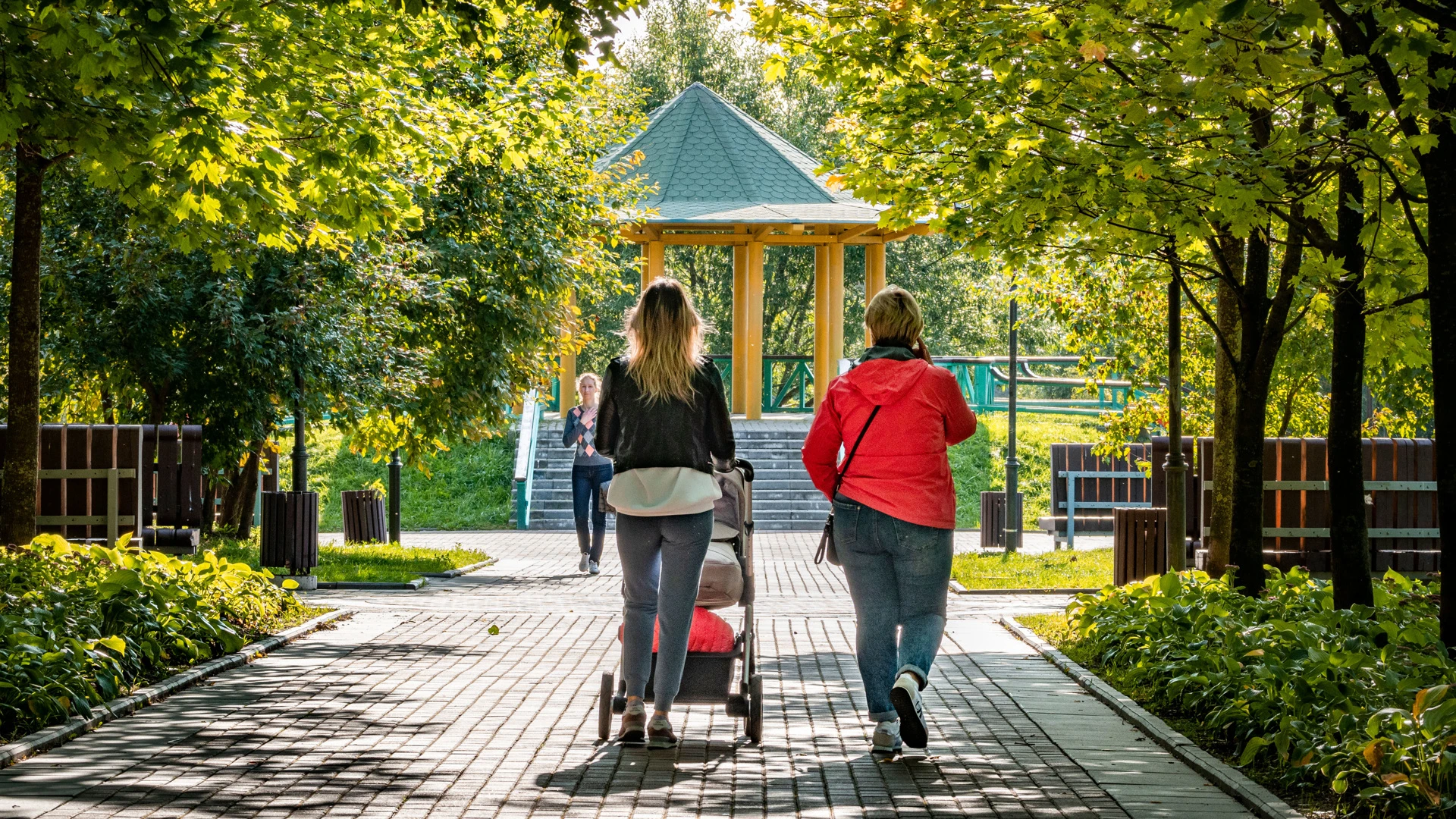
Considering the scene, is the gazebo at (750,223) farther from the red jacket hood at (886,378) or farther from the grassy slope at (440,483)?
the red jacket hood at (886,378)

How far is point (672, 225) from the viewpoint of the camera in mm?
28000

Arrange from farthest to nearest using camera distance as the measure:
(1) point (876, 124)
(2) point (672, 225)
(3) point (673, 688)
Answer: (2) point (672, 225) < (1) point (876, 124) < (3) point (673, 688)

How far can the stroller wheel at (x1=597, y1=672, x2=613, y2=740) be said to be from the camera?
21.3ft

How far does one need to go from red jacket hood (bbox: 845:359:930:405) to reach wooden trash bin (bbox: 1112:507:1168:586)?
20.8 ft

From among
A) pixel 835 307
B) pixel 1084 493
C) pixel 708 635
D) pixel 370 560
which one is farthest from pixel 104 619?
pixel 835 307

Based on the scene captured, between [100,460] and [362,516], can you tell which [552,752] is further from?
[362,516]

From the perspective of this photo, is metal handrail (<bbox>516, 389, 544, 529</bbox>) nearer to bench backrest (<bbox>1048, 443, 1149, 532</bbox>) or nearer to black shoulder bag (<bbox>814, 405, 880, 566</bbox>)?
bench backrest (<bbox>1048, 443, 1149, 532</bbox>)

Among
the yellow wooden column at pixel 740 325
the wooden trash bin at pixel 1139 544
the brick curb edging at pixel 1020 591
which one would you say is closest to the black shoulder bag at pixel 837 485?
the wooden trash bin at pixel 1139 544

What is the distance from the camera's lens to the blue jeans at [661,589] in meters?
6.28

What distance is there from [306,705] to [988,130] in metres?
4.92

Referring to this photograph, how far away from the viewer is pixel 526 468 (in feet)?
87.7

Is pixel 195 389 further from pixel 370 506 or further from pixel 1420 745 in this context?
pixel 1420 745

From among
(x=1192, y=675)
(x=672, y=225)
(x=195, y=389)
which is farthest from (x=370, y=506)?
(x=1192, y=675)

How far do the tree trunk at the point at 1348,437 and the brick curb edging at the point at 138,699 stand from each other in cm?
600
